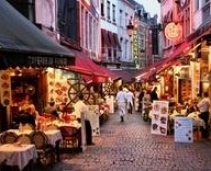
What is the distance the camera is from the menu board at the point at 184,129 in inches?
792

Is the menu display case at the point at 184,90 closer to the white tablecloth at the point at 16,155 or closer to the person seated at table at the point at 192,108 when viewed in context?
the person seated at table at the point at 192,108

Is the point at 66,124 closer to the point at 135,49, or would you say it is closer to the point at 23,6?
the point at 23,6

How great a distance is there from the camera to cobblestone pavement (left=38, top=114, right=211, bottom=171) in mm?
15156

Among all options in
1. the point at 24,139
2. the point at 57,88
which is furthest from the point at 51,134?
the point at 57,88

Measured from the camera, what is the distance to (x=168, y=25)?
106 feet

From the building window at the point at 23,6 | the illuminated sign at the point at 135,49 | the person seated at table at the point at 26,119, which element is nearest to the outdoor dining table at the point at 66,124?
the person seated at table at the point at 26,119

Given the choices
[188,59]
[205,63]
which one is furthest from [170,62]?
[205,63]

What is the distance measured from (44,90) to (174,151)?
7.32 metres

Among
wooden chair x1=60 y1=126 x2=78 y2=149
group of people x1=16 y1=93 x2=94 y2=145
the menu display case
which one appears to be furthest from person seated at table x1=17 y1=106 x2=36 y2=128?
the menu display case

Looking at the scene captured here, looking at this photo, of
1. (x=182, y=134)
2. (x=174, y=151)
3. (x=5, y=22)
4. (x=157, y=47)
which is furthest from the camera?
(x=157, y=47)

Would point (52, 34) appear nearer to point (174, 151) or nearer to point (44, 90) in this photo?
point (44, 90)

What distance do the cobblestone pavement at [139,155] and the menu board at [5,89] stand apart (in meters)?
2.58

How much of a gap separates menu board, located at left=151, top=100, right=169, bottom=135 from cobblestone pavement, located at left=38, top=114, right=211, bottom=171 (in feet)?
1.41

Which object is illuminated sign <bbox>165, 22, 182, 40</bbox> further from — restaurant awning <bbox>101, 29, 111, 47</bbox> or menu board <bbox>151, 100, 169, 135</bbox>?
restaurant awning <bbox>101, 29, 111, 47</bbox>
